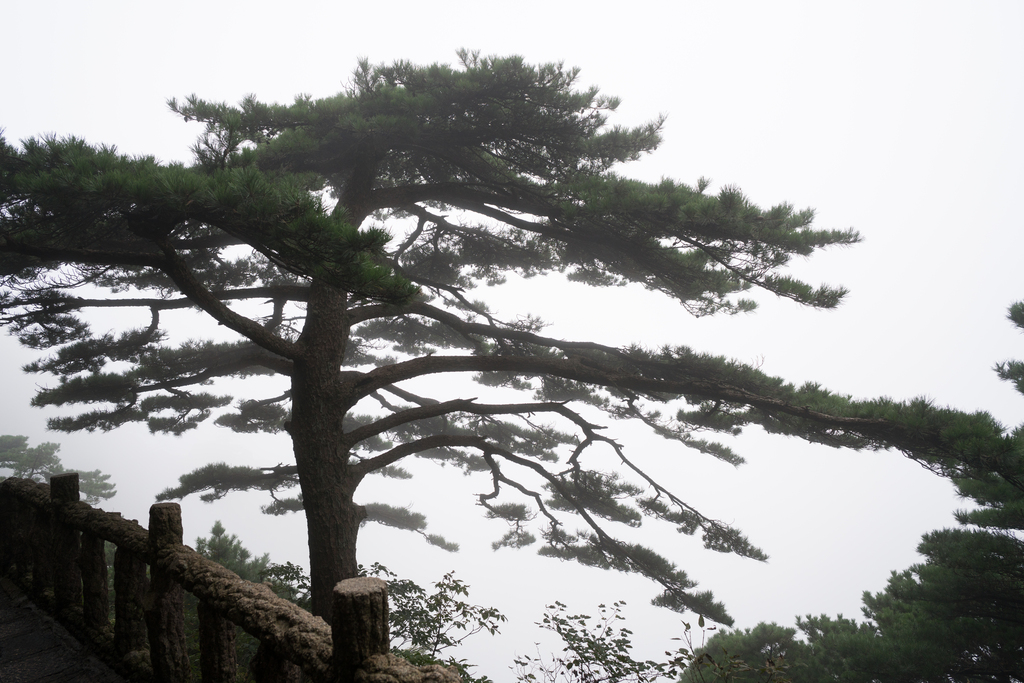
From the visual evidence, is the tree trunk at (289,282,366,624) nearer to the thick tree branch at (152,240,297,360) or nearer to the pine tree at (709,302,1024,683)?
the thick tree branch at (152,240,297,360)

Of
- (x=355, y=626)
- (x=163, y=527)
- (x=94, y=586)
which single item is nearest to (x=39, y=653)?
(x=94, y=586)

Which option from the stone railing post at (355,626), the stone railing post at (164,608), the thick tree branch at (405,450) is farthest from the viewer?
the thick tree branch at (405,450)

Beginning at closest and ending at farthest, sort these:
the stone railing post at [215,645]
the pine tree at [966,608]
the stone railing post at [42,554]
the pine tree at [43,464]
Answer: the stone railing post at [215,645], the stone railing post at [42,554], the pine tree at [966,608], the pine tree at [43,464]

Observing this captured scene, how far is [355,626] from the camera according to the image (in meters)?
1.38

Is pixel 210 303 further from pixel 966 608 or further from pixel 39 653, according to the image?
pixel 966 608

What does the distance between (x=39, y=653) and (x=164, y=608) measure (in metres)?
0.98

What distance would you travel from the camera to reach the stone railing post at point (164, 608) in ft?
7.07

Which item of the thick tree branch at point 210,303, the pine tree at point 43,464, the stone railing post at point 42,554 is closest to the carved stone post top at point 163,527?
the stone railing post at point 42,554

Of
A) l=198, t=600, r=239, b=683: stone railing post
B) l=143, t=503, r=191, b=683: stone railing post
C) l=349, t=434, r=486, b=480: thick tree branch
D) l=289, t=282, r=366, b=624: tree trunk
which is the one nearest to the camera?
l=198, t=600, r=239, b=683: stone railing post

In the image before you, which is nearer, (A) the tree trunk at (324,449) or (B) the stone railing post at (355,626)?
(B) the stone railing post at (355,626)

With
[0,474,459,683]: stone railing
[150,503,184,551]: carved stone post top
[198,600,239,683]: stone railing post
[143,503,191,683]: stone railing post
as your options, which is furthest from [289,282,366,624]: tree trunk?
[198,600,239,683]: stone railing post

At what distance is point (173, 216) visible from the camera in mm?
3238

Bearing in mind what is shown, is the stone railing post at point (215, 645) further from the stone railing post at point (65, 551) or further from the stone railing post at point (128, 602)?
the stone railing post at point (65, 551)

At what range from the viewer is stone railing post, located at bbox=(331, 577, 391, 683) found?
1.37 m
